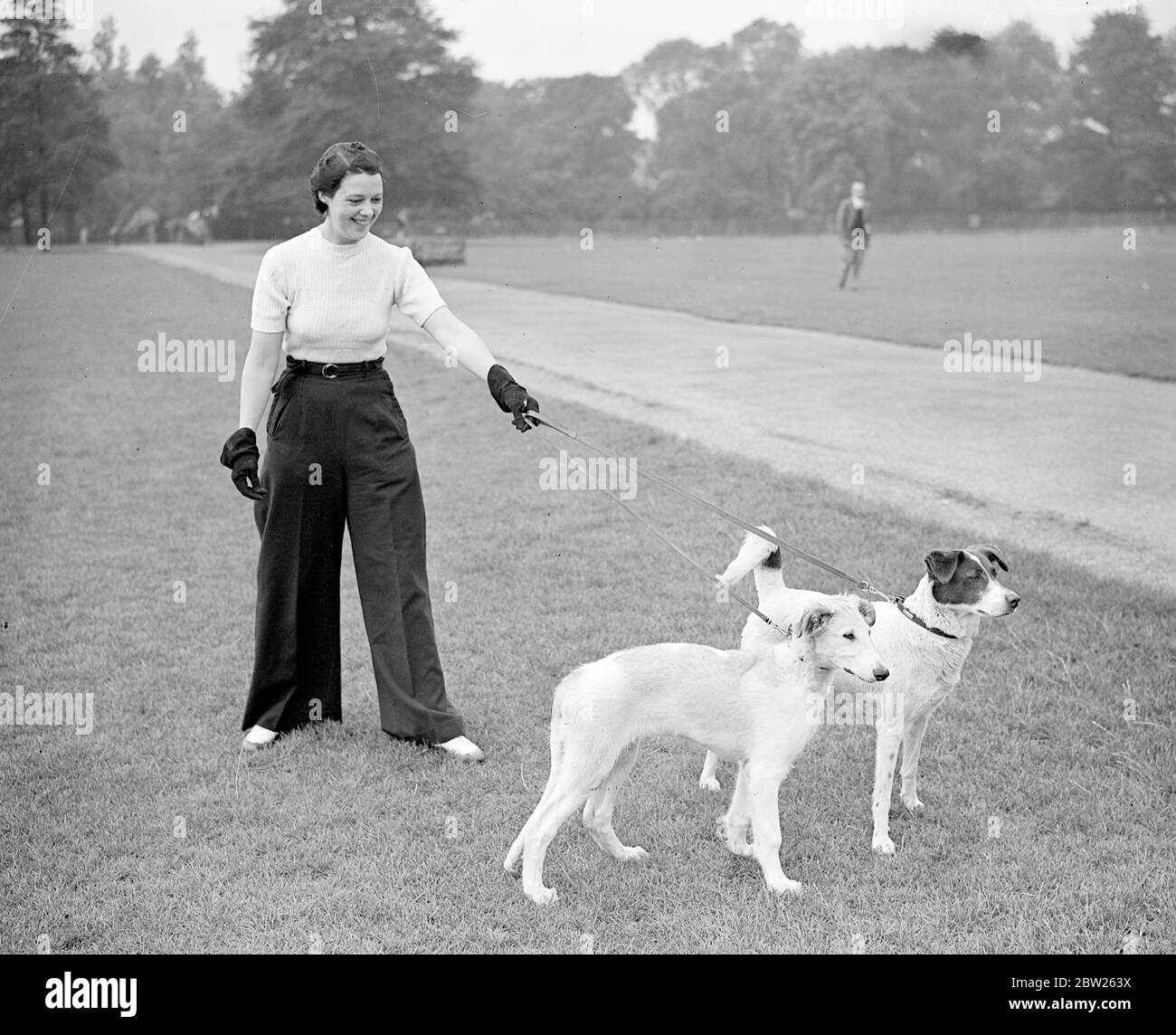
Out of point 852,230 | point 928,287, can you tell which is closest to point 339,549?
point 852,230

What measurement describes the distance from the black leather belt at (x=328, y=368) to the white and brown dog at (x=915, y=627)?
1999 mm

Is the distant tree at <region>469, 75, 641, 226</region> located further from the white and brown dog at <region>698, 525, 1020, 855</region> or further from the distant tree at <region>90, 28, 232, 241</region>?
the white and brown dog at <region>698, 525, 1020, 855</region>

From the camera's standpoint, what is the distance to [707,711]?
15.1ft

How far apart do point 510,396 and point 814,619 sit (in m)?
1.72

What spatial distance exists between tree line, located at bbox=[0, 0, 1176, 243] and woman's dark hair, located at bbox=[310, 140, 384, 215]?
768 cm

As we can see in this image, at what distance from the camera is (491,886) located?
4633 mm

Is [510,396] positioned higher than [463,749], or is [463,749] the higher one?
[510,396]

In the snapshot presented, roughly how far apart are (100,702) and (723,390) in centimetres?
981

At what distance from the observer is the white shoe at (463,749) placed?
5777 mm

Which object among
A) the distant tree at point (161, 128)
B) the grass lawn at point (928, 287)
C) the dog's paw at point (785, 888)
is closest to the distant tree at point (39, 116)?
the distant tree at point (161, 128)

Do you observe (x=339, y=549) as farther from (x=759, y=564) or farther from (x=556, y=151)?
(x=556, y=151)

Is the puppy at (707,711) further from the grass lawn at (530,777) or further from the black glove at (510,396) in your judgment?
the black glove at (510,396)

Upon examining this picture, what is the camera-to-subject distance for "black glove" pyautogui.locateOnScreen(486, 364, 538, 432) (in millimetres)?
5355
